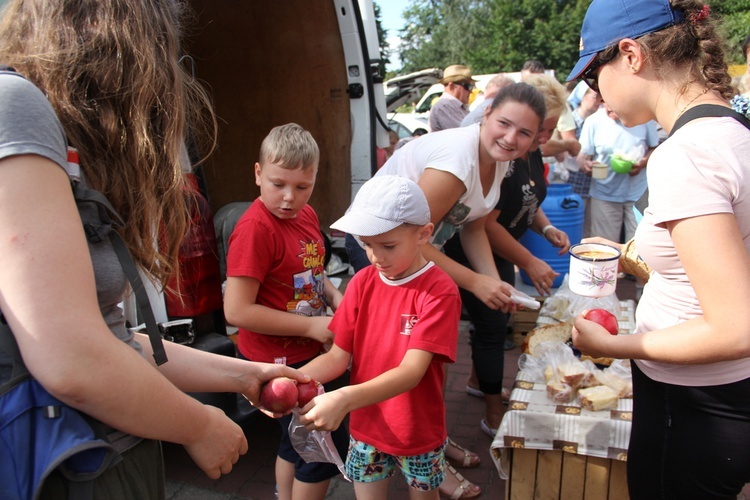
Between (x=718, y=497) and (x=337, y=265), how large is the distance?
8.69ft

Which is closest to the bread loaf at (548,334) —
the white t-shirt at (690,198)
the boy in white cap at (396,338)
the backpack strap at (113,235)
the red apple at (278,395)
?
the boy in white cap at (396,338)

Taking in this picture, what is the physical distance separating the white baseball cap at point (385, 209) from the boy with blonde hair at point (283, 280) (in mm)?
426

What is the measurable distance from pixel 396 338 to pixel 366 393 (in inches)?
10.9

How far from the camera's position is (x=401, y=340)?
79.9 inches

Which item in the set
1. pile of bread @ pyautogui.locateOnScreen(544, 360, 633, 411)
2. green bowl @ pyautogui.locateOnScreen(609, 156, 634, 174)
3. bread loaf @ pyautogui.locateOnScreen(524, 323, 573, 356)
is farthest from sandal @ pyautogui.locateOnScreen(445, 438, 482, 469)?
green bowl @ pyautogui.locateOnScreen(609, 156, 634, 174)

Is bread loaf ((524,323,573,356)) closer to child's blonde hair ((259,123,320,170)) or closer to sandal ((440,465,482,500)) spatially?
sandal ((440,465,482,500))

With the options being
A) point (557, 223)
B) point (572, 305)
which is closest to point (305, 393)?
point (572, 305)

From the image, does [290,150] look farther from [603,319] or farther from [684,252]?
[684,252]

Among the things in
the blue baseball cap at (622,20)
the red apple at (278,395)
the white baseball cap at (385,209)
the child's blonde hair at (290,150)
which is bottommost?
the red apple at (278,395)

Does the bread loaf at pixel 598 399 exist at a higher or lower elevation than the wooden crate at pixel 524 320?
higher

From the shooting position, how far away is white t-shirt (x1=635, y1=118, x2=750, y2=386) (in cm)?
134

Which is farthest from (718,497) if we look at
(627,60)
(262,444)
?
(262,444)

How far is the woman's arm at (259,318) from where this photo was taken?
7.46ft

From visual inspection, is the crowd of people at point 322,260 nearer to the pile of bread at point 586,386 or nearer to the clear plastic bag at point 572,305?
the pile of bread at point 586,386
